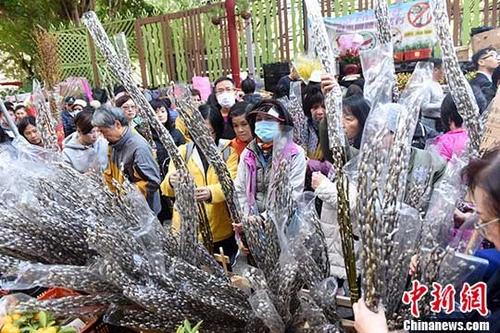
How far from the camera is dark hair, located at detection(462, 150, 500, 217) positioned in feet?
2.35

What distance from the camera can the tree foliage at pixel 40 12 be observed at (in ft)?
33.8

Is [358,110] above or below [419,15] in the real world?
below

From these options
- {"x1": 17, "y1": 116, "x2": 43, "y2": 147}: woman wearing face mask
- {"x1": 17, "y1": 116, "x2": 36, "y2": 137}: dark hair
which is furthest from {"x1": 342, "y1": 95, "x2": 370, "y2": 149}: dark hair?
{"x1": 17, "y1": 116, "x2": 36, "y2": 137}: dark hair

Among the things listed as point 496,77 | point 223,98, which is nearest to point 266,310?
point 223,98

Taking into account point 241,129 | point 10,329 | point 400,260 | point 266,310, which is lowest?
point 10,329

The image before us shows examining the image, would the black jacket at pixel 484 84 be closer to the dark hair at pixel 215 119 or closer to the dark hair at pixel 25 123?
the dark hair at pixel 215 119

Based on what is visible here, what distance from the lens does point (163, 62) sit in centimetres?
786

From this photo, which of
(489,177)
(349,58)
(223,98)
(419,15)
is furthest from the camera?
(349,58)

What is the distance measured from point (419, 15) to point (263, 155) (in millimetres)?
4135

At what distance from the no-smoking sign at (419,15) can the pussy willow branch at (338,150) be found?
457 cm

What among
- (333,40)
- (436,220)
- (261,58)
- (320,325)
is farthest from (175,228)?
(261,58)

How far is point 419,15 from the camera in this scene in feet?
16.5

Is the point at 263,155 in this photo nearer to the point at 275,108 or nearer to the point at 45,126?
the point at 275,108

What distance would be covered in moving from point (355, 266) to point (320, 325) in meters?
0.15
